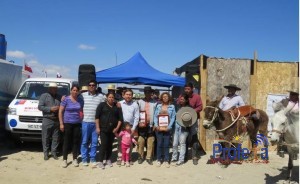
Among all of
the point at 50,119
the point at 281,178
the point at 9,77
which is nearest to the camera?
the point at 281,178

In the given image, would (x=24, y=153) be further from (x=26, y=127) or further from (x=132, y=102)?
(x=132, y=102)

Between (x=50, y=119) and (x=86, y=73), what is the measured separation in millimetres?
3037

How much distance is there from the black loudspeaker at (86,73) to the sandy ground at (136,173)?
10.7 ft

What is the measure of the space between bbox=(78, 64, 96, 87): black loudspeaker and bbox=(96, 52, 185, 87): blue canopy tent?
200mm

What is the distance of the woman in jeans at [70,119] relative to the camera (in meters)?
8.15

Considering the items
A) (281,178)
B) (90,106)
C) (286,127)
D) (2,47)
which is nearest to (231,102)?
(281,178)

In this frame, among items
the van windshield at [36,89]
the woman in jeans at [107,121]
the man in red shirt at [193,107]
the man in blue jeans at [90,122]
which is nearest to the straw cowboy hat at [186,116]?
the man in red shirt at [193,107]

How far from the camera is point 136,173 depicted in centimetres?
778

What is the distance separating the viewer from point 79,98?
8438 millimetres

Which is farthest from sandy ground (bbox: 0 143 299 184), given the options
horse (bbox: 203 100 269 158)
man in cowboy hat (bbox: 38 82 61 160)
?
horse (bbox: 203 100 269 158)

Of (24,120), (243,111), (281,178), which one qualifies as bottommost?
(281,178)

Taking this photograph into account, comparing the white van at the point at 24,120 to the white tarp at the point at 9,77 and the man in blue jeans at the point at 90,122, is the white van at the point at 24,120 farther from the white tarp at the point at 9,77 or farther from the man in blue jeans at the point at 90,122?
the man in blue jeans at the point at 90,122

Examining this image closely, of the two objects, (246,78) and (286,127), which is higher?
(246,78)

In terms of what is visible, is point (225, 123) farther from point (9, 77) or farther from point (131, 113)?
point (9, 77)
